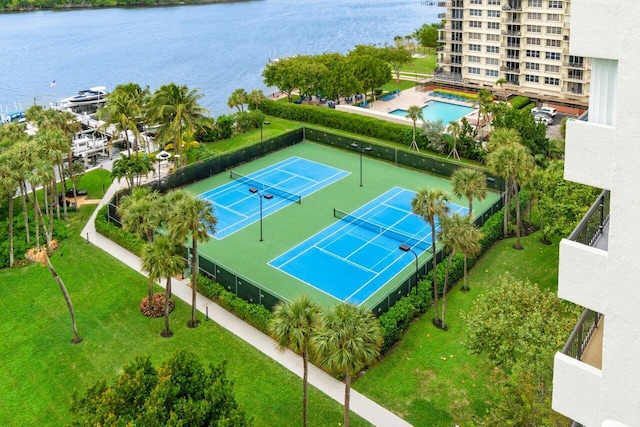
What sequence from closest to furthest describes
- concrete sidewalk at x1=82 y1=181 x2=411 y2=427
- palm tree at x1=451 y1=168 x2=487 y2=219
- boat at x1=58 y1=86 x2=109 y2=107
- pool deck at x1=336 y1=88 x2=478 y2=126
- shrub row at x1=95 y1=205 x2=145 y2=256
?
concrete sidewalk at x1=82 y1=181 x2=411 y2=427
palm tree at x1=451 y1=168 x2=487 y2=219
shrub row at x1=95 y1=205 x2=145 y2=256
pool deck at x1=336 y1=88 x2=478 y2=126
boat at x1=58 y1=86 x2=109 y2=107

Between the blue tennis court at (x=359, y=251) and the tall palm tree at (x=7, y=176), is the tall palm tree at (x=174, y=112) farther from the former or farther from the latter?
the blue tennis court at (x=359, y=251)

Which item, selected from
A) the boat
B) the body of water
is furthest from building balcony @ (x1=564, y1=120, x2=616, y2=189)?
the boat

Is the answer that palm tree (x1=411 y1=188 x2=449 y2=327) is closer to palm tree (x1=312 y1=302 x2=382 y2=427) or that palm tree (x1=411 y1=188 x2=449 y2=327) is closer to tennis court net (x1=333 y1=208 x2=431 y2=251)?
tennis court net (x1=333 y1=208 x2=431 y2=251)

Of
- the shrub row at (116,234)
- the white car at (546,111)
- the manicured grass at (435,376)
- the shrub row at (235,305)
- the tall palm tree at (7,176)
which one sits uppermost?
the tall palm tree at (7,176)

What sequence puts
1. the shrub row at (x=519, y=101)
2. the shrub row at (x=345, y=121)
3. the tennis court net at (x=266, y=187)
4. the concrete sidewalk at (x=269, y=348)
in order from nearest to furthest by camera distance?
the concrete sidewalk at (x=269, y=348) < the tennis court net at (x=266, y=187) < the shrub row at (x=345, y=121) < the shrub row at (x=519, y=101)

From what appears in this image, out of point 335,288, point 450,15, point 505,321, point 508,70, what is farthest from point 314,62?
point 505,321

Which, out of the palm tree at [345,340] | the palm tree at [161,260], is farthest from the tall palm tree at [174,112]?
the palm tree at [345,340]
